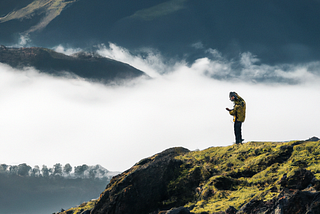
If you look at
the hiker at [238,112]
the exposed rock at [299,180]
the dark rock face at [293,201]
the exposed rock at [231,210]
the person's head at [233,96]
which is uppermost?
the person's head at [233,96]

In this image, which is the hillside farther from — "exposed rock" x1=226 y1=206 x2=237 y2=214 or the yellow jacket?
the yellow jacket

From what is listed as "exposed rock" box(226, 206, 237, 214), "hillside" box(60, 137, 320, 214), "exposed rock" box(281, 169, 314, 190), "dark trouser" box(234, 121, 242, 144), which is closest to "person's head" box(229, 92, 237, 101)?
"dark trouser" box(234, 121, 242, 144)

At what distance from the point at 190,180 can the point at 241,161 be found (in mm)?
3192

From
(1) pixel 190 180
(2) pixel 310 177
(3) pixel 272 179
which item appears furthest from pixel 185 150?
(2) pixel 310 177

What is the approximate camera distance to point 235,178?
42.9 ft

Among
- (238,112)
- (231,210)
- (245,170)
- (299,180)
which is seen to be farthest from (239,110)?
(231,210)

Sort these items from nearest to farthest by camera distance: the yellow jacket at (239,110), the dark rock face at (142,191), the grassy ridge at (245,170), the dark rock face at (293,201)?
the dark rock face at (293,201)
the grassy ridge at (245,170)
the dark rock face at (142,191)
the yellow jacket at (239,110)

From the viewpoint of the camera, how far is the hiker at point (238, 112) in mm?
18766

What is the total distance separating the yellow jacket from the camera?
738 inches

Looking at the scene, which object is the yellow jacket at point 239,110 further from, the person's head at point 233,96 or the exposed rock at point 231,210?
the exposed rock at point 231,210

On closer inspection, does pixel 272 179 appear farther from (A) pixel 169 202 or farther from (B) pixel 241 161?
(A) pixel 169 202

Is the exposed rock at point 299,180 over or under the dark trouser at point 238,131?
under

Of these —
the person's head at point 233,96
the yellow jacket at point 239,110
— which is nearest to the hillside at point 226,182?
the yellow jacket at point 239,110

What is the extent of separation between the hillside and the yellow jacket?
9.93ft
